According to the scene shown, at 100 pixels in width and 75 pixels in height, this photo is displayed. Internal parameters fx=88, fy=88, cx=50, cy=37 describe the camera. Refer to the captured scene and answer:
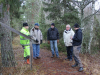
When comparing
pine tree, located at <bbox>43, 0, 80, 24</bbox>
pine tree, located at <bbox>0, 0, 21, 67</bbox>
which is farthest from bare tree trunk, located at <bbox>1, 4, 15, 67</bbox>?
pine tree, located at <bbox>43, 0, 80, 24</bbox>

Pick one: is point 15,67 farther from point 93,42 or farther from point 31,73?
point 93,42

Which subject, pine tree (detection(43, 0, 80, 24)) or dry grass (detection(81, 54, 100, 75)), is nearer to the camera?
dry grass (detection(81, 54, 100, 75))

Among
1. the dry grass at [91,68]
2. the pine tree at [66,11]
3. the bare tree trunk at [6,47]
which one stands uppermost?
the pine tree at [66,11]

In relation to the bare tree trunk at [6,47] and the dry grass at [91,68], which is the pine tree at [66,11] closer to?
the dry grass at [91,68]

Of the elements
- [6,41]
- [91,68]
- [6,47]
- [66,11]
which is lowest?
[91,68]

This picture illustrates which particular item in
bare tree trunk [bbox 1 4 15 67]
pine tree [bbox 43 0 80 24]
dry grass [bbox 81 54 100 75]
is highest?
pine tree [bbox 43 0 80 24]

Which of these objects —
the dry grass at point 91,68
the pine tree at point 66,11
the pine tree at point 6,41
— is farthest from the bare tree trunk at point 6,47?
the pine tree at point 66,11

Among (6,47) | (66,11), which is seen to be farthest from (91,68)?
(66,11)

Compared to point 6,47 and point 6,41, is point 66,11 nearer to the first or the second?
point 6,41

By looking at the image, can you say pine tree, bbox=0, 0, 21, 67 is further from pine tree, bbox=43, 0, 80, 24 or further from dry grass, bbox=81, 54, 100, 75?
pine tree, bbox=43, 0, 80, 24

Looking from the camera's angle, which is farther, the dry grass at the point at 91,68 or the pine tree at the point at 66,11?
the pine tree at the point at 66,11

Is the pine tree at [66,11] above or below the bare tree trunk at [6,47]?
above

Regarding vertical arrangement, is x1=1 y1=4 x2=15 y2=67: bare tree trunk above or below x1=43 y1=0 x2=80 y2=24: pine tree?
below

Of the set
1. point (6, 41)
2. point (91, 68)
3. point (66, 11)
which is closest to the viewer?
point (6, 41)
